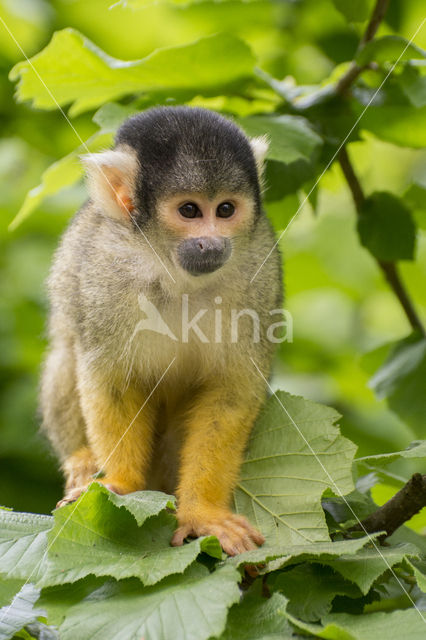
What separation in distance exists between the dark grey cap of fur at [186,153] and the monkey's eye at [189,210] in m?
0.05

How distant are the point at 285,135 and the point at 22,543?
1.26 metres

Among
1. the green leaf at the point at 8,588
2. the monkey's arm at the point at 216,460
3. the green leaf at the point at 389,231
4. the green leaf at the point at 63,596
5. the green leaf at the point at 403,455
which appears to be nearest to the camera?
the green leaf at the point at 63,596

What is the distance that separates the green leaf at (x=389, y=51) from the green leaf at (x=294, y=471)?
0.92 m

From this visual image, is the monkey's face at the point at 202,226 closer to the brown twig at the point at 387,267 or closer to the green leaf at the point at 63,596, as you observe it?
the brown twig at the point at 387,267

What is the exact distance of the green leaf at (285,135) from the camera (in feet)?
7.09

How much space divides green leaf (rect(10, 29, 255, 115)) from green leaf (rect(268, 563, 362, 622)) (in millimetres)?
1355

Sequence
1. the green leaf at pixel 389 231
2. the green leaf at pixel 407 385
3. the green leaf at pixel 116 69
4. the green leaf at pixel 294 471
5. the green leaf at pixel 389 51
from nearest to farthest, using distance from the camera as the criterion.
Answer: the green leaf at pixel 294 471, the green leaf at pixel 389 51, the green leaf at pixel 116 69, the green leaf at pixel 407 385, the green leaf at pixel 389 231

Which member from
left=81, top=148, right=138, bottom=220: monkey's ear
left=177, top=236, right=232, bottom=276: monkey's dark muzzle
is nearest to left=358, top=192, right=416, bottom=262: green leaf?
left=177, top=236, right=232, bottom=276: monkey's dark muzzle

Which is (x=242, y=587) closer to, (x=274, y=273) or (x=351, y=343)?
(x=274, y=273)

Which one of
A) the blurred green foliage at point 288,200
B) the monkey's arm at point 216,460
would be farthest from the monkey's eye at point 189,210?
the monkey's arm at point 216,460

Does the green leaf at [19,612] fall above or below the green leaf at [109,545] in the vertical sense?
below

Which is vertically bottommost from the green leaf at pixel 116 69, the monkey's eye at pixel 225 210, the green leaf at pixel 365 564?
the green leaf at pixel 365 564

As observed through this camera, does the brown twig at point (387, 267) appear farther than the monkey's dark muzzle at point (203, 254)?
Yes

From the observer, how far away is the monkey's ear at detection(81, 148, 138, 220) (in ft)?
7.45
